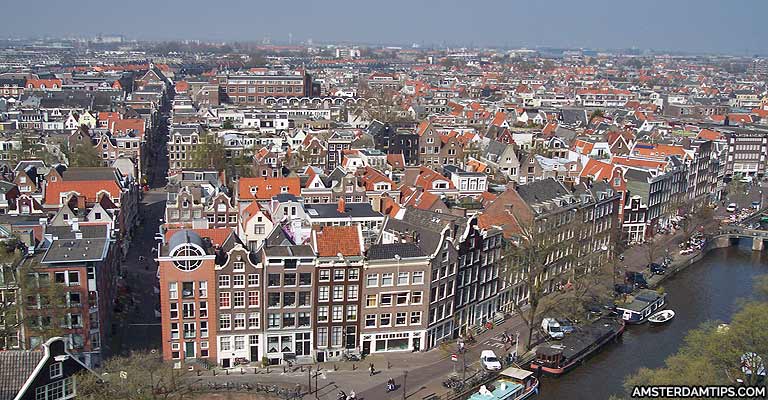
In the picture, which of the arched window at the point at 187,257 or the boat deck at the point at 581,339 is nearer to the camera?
the arched window at the point at 187,257

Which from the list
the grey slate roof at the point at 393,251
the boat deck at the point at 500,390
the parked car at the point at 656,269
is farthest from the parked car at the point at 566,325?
the parked car at the point at 656,269

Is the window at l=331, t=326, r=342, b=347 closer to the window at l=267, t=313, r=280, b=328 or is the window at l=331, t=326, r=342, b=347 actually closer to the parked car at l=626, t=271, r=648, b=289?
the window at l=267, t=313, r=280, b=328

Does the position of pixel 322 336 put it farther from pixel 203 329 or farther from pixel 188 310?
pixel 188 310

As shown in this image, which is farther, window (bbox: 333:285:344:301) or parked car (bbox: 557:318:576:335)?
parked car (bbox: 557:318:576:335)

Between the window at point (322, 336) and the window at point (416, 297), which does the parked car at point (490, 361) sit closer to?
the window at point (416, 297)

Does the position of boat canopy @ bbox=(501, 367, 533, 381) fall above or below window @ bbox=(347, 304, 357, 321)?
below

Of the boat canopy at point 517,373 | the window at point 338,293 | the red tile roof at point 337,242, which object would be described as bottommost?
the boat canopy at point 517,373

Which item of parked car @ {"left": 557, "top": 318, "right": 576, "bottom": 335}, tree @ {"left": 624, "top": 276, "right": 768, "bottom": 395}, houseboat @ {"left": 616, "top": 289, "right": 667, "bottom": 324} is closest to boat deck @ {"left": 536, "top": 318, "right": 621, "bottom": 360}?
parked car @ {"left": 557, "top": 318, "right": 576, "bottom": 335}
